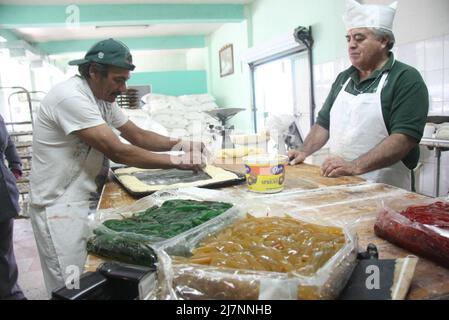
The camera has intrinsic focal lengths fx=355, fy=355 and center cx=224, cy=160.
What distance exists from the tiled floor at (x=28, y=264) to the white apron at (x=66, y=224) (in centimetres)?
121

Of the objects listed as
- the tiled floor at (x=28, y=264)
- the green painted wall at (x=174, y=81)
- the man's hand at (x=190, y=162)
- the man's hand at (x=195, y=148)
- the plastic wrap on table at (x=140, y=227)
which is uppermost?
the green painted wall at (x=174, y=81)

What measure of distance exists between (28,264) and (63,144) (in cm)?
208

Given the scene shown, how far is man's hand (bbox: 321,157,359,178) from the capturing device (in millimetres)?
1539

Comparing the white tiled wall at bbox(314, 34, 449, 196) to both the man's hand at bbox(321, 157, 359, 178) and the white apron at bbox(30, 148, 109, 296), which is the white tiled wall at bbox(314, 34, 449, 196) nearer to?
the man's hand at bbox(321, 157, 359, 178)

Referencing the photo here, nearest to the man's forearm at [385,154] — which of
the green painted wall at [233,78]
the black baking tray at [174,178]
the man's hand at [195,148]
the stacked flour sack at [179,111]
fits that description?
the black baking tray at [174,178]

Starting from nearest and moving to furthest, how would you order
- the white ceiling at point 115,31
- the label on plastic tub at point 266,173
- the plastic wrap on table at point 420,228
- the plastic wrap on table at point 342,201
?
the plastic wrap on table at point 420,228
the plastic wrap on table at point 342,201
the label on plastic tub at point 266,173
the white ceiling at point 115,31

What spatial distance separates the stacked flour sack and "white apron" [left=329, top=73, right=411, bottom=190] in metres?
4.35

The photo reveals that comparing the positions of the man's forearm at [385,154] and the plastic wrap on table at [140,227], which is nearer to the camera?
the plastic wrap on table at [140,227]

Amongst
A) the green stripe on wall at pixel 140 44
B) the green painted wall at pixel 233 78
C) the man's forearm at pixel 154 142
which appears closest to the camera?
the man's forearm at pixel 154 142

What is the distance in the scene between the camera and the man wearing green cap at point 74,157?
4.79 feet

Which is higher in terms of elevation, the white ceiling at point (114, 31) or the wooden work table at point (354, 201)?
the white ceiling at point (114, 31)

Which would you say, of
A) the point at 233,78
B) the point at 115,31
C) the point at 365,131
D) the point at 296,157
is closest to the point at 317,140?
the point at 296,157

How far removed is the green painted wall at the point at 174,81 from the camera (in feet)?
27.9

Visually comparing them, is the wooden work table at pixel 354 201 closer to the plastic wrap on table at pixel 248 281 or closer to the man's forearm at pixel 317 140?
the plastic wrap on table at pixel 248 281
